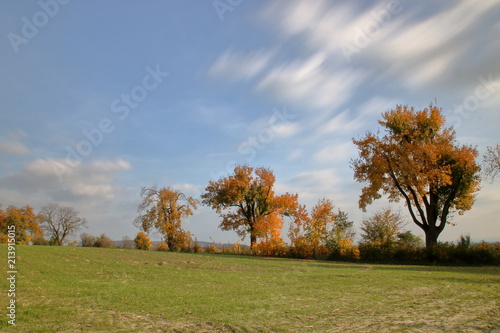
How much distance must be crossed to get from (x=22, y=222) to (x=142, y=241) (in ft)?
75.7

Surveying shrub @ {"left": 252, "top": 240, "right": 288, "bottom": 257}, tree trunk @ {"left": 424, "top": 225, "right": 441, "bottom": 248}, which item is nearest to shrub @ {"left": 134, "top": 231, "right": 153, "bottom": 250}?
shrub @ {"left": 252, "top": 240, "right": 288, "bottom": 257}

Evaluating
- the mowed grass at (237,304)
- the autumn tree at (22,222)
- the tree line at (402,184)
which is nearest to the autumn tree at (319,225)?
the tree line at (402,184)

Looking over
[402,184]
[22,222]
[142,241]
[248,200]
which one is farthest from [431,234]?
[22,222]

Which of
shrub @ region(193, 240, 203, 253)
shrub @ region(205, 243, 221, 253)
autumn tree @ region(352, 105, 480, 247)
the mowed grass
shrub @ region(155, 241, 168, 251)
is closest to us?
the mowed grass

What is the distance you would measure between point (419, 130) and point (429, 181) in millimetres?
Answer: 4988

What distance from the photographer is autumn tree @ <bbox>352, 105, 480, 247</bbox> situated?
31391 millimetres

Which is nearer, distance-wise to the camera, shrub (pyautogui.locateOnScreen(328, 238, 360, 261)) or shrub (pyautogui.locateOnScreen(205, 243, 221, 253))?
shrub (pyautogui.locateOnScreen(328, 238, 360, 261))

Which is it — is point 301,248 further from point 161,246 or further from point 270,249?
point 161,246

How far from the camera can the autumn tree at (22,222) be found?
55.8 metres

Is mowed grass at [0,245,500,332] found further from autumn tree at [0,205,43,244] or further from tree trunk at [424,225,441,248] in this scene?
autumn tree at [0,205,43,244]

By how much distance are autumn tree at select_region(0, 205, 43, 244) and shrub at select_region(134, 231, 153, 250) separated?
18.1m

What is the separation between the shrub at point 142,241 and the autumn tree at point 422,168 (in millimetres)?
30139

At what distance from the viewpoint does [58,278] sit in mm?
12594

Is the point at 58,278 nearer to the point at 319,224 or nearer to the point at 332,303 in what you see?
the point at 332,303
